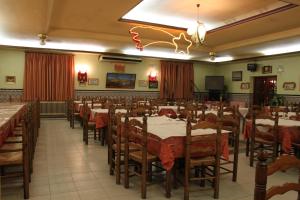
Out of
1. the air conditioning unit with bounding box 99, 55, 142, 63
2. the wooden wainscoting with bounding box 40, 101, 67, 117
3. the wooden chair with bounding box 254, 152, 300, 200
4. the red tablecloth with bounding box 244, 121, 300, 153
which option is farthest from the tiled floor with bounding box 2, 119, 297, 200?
the air conditioning unit with bounding box 99, 55, 142, 63

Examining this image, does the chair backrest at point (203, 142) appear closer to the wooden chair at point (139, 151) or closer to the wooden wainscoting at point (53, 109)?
the wooden chair at point (139, 151)

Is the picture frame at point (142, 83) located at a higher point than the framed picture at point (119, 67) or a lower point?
lower

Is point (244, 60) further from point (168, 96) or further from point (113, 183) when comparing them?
point (113, 183)

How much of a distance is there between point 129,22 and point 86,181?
4694mm

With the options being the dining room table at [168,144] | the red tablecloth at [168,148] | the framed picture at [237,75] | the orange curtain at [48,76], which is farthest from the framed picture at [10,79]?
the framed picture at [237,75]

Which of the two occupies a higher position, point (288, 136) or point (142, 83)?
point (142, 83)

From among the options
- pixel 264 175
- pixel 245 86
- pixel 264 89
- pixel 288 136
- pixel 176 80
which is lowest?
pixel 288 136

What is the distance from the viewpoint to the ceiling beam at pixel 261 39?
7.58m

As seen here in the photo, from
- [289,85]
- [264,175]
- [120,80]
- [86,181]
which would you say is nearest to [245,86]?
[289,85]

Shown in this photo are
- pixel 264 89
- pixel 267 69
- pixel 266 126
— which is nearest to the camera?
pixel 266 126

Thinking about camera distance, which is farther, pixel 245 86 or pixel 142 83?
pixel 142 83

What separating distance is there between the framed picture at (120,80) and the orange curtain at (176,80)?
1.58 metres

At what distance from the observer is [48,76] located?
11.5 meters

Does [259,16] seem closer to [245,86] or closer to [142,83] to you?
[245,86]
